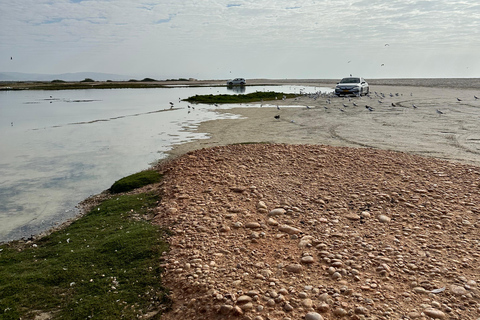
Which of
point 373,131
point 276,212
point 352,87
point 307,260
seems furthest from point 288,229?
point 352,87

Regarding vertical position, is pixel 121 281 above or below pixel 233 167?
below

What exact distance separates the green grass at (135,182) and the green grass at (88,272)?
86.6 inches

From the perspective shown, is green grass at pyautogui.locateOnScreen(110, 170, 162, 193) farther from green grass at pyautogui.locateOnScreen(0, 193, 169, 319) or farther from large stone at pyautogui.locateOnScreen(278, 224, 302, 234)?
large stone at pyautogui.locateOnScreen(278, 224, 302, 234)

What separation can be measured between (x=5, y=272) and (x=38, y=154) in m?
11.3

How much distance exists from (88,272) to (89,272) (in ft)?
0.06

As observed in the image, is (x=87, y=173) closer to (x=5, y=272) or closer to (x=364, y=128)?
(x=5, y=272)

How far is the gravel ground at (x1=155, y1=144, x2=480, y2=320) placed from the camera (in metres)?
5.03

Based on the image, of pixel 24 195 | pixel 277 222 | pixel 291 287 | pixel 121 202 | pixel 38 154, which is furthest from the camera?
pixel 38 154

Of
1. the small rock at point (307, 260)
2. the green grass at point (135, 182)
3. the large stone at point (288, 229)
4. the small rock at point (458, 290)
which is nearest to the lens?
the small rock at point (458, 290)

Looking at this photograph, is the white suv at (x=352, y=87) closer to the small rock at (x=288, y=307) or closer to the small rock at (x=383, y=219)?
the small rock at (x=383, y=219)

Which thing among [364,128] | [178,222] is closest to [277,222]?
[178,222]

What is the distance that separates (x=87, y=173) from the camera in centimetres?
1307

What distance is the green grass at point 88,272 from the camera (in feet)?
17.5

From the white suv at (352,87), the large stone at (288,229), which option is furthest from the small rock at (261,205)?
the white suv at (352,87)
